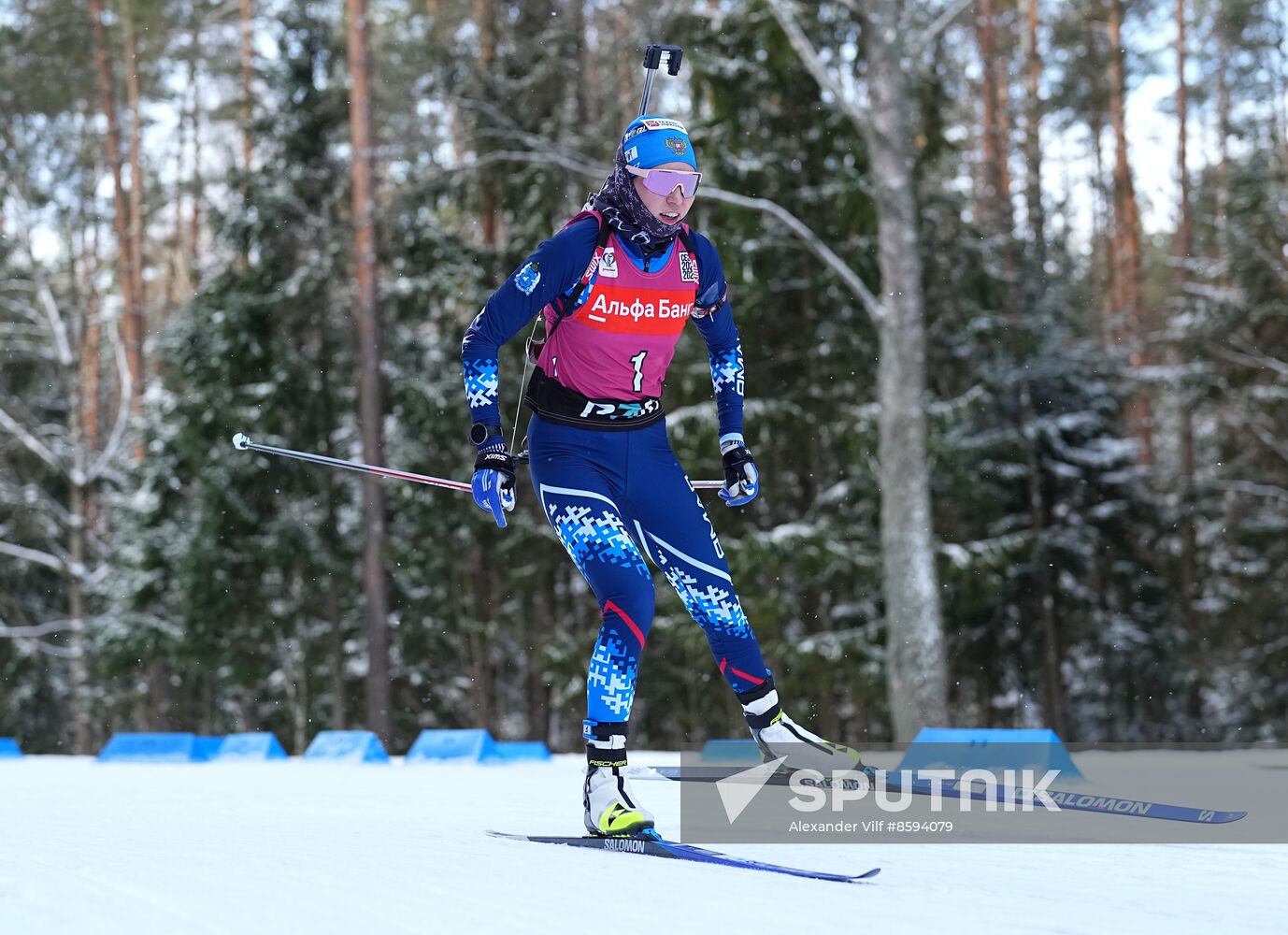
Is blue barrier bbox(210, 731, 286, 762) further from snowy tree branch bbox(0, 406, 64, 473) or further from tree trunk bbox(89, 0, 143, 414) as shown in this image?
tree trunk bbox(89, 0, 143, 414)

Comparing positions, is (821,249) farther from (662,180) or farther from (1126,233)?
(1126,233)

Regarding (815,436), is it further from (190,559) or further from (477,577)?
(190,559)

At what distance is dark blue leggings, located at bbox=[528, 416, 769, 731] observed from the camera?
4.04 m

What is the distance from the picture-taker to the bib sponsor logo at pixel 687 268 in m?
4.30

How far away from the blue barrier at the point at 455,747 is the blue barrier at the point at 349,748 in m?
0.28

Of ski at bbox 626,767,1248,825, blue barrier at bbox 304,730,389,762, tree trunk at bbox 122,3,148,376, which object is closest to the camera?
ski at bbox 626,767,1248,825

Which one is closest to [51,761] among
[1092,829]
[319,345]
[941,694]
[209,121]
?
[941,694]

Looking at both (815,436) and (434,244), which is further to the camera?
(434,244)

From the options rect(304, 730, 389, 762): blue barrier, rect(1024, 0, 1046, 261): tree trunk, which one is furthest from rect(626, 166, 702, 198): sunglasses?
rect(1024, 0, 1046, 261): tree trunk

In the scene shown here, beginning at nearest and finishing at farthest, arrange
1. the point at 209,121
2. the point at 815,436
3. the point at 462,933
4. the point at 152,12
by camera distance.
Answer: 1. the point at 462,933
2. the point at 815,436
3. the point at 152,12
4. the point at 209,121

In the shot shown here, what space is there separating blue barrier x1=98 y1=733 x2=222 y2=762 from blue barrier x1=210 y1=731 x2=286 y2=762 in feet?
0.31

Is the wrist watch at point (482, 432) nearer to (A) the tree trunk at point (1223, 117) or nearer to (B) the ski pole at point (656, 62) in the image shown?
(B) the ski pole at point (656, 62)

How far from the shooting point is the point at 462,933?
8.34 feet

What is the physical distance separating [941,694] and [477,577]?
35.4ft
